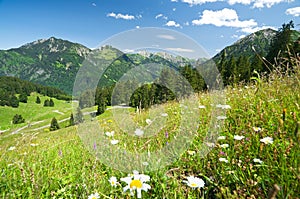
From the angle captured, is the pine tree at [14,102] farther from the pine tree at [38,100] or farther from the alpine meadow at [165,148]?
the alpine meadow at [165,148]

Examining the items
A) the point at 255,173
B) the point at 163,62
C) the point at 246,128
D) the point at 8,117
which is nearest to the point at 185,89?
the point at 163,62

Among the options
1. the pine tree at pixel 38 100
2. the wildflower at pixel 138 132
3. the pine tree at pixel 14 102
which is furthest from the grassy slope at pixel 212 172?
the pine tree at pixel 38 100

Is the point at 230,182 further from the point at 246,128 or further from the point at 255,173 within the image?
the point at 246,128

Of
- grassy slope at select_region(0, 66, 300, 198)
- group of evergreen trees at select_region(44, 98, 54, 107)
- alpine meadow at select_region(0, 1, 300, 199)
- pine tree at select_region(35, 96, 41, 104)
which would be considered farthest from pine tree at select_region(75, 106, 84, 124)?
pine tree at select_region(35, 96, 41, 104)

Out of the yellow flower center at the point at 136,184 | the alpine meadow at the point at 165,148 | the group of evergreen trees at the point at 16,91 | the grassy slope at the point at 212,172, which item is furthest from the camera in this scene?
the group of evergreen trees at the point at 16,91

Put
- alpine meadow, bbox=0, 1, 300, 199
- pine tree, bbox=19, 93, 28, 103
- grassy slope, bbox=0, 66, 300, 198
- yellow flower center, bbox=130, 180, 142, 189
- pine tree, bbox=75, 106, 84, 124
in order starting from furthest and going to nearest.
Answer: pine tree, bbox=19, 93, 28, 103 → pine tree, bbox=75, 106, 84, 124 → alpine meadow, bbox=0, 1, 300, 199 → grassy slope, bbox=0, 66, 300, 198 → yellow flower center, bbox=130, 180, 142, 189

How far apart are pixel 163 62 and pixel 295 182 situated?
3403mm

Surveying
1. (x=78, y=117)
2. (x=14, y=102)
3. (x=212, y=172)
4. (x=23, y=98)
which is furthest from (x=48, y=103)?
(x=212, y=172)

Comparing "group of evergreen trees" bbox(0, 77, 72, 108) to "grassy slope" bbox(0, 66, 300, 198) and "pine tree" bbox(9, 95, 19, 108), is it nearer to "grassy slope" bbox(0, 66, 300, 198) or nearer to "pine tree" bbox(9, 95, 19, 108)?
"pine tree" bbox(9, 95, 19, 108)

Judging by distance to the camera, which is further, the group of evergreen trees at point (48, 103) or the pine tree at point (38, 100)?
the pine tree at point (38, 100)

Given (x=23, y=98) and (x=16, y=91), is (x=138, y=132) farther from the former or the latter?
(x=16, y=91)

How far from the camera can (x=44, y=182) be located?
2.35 m

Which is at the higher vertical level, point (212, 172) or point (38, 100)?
point (212, 172)

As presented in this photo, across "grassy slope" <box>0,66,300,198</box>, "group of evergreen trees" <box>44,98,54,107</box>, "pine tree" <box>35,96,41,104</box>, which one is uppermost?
"grassy slope" <box>0,66,300,198</box>
